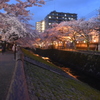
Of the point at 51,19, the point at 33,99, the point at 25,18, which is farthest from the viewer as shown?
the point at 51,19

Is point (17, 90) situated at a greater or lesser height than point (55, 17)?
lesser

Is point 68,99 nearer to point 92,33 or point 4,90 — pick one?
point 4,90

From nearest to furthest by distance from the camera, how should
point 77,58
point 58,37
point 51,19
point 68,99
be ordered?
point 68,99, point 77,58, point 58,37, point 51,19

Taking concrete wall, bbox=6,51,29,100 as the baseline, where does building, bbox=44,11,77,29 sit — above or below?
above

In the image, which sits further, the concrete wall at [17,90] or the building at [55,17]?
the building at [55,17]

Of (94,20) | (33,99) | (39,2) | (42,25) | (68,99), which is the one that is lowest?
(68,99)

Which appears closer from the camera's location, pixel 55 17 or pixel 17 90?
pixel 17 90

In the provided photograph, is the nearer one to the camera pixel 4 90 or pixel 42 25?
pixel 4 90

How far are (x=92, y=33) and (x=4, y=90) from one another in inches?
893

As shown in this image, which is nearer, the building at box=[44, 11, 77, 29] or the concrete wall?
the concrete wall

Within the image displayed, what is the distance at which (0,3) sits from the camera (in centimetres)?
623

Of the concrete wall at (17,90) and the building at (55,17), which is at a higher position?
the building at (55,17)

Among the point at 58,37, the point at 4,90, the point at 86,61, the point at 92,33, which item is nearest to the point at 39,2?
the point at 4,90

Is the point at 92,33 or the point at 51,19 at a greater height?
the point at 51,19
